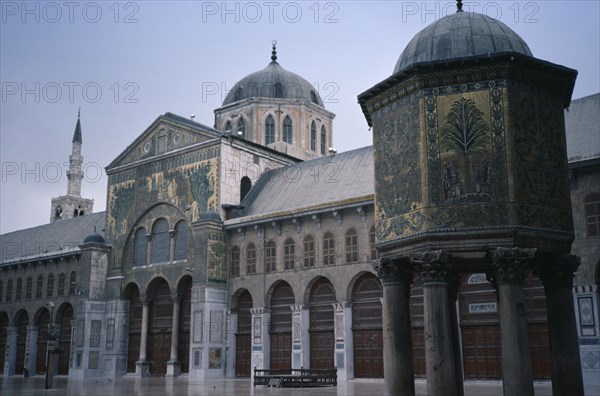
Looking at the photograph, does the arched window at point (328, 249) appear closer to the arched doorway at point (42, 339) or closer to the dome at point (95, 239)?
the dome at point (95, 239)

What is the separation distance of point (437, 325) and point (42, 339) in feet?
132

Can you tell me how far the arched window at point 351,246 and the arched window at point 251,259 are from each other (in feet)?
19.2

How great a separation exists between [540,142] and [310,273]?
65.0 feet

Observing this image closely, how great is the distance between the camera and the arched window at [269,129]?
44719mm

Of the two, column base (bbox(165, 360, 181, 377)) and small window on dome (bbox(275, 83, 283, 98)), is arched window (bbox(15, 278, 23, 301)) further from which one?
small window on dome (bbox(275, 83, 283, 98))

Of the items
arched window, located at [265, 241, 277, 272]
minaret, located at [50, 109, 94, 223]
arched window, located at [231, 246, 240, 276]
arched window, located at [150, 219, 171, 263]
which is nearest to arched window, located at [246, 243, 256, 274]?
arched window, located at [231, 246, 240, 276]

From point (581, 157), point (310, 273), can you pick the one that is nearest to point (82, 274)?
point (310, 273)

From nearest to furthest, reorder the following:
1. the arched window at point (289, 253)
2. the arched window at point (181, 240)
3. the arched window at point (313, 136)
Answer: the arched window at point (289, 253), the arched window at point (181, 240), the arched window at point (313, 136)

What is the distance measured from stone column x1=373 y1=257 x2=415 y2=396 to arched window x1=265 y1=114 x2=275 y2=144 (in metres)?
31.9

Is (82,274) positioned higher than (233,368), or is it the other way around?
(82,274)

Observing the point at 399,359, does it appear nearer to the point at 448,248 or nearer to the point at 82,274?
the point at 448,248

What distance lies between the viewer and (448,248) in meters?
12.3

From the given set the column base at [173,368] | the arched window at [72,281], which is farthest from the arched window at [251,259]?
the arched window at [72,281]

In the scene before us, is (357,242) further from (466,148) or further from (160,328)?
(466,148)
